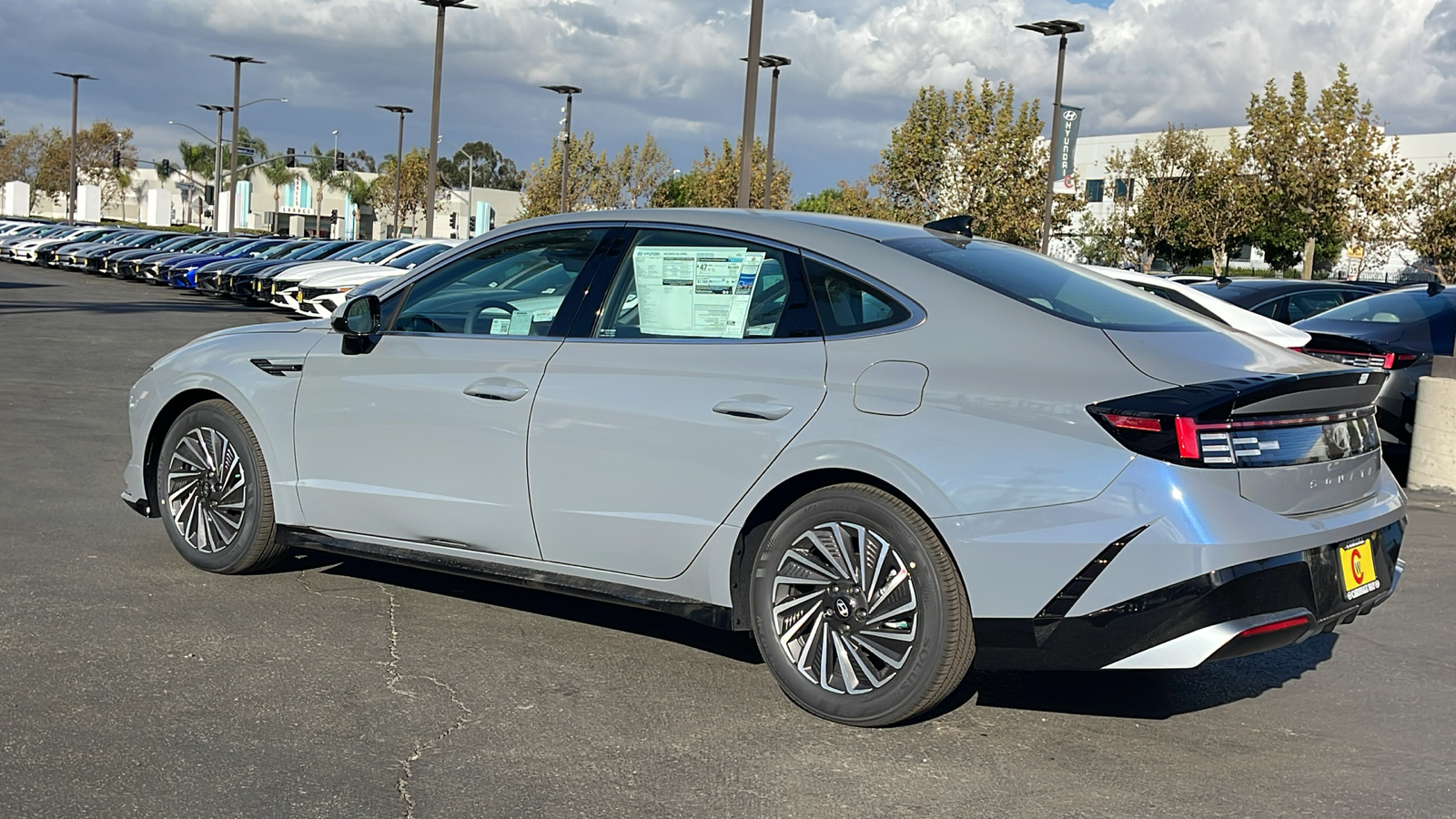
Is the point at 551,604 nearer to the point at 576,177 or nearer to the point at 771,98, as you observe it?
the point at 771,98

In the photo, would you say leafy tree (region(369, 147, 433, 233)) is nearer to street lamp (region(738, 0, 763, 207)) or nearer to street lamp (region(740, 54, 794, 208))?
street lamp (region(740, 54, 794, 208))

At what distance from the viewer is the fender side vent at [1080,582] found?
3.83 metres

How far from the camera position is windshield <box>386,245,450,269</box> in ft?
82.8

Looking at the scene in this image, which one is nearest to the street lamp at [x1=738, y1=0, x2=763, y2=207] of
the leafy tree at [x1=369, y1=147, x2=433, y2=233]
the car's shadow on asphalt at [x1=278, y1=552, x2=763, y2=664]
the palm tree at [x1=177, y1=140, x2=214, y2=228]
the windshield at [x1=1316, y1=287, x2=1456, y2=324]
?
the windshield at [x1=1316, y1=287, x2=1456, y2=324]

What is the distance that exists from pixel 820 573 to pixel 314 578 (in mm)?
2675

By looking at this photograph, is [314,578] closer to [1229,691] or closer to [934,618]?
[934,618]

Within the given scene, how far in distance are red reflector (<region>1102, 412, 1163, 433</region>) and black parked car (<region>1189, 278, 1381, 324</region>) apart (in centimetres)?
1292

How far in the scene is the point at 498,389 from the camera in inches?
197

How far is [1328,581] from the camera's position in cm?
408

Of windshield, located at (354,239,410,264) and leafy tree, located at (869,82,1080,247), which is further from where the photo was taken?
leafy tree, located at (869,82,1080,247)

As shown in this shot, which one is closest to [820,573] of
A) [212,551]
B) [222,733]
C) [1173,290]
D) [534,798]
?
[534,798]

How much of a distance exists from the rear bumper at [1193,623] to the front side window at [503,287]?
2025mm

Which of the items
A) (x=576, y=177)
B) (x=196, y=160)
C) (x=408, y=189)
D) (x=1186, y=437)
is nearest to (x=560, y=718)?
(x=1186, y=437)

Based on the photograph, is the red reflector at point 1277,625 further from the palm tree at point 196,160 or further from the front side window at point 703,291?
the palm tree at point 196,160
